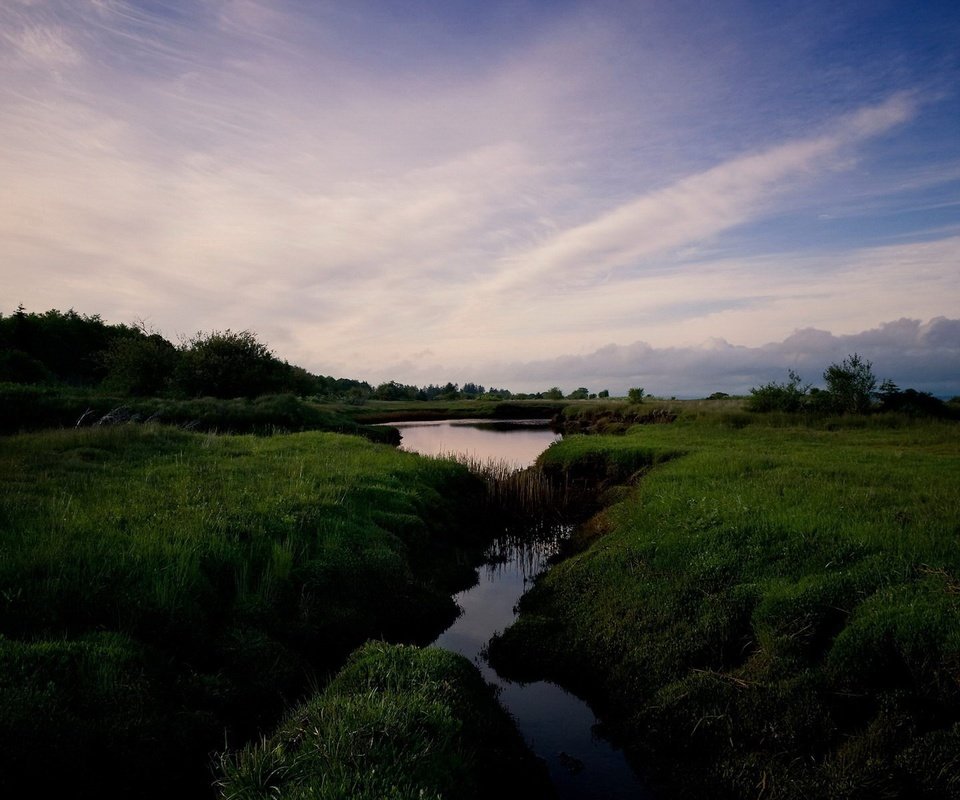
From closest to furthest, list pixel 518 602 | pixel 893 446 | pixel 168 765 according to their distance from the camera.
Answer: pixel 168 765 → pixel 518 602 → pixel 893 446

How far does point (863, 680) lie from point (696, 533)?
495 cm

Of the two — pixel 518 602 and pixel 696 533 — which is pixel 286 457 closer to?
pixel 518 602

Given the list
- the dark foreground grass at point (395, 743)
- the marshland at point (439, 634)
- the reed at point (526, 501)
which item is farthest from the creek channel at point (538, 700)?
the reed at point (526, 501)

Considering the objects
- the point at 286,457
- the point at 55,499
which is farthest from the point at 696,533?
the point at 286,457

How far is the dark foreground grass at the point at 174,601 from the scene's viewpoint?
5984 mm

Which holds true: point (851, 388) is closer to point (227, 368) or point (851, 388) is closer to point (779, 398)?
point (779, 398)

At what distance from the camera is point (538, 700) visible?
933 cm

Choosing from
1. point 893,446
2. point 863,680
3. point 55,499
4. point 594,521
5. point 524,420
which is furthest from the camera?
point 524,420

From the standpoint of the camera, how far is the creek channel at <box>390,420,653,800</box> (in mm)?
7414

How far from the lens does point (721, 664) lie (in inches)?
325

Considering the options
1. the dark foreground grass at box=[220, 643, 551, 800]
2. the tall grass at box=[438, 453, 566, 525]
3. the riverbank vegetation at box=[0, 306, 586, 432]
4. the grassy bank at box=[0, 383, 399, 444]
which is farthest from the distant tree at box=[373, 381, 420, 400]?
the dark foreground grass at box=[220, 643, 551, 800]

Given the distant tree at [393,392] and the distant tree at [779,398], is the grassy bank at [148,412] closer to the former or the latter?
the distant tree at [779,398]

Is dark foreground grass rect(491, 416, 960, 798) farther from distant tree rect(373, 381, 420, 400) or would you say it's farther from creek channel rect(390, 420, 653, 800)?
distant tree rect(373, 381, 420, 400)

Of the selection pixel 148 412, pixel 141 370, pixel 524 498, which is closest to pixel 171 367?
pixel 141 370
